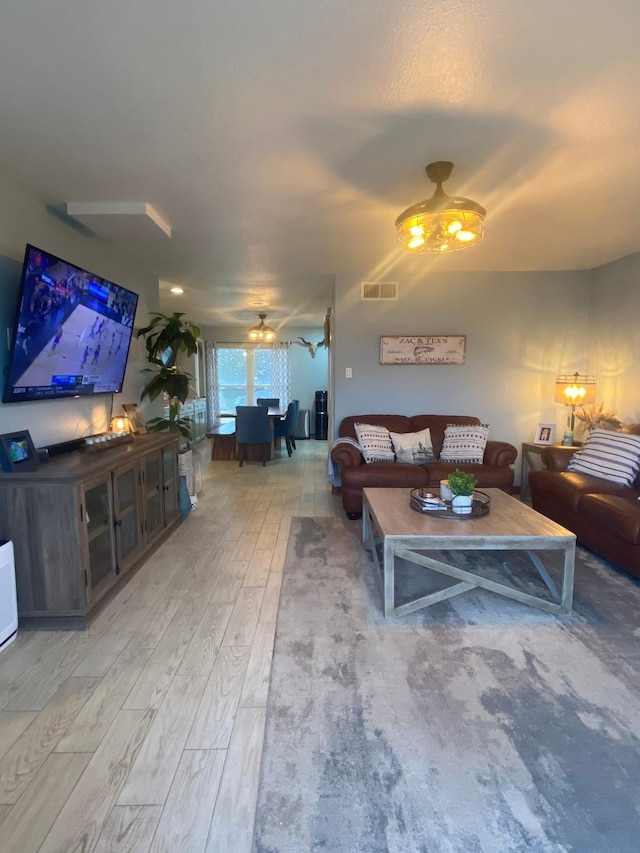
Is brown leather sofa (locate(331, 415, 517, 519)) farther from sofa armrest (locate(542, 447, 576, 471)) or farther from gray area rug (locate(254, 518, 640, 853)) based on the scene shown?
gray area rug (locate(254, 518, 640, 853))

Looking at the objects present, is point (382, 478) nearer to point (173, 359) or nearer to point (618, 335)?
point (173, 359)

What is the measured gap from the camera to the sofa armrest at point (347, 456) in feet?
12.9

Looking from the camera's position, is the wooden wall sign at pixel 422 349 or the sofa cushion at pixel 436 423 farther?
the wooden wall sign at pixel 422 349

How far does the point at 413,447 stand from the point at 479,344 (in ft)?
4.70

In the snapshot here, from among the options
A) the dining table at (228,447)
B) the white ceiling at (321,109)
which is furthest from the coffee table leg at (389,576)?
the dining table at (228,447)

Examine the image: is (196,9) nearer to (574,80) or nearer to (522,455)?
(574,80)

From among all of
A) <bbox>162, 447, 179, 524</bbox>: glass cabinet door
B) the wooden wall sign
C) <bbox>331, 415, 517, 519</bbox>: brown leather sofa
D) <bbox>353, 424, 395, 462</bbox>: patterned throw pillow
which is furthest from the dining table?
<bbox>162, 447, 179, 524</bbox>: glass cabinet door

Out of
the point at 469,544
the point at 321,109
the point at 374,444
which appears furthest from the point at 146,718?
the point at 374,444

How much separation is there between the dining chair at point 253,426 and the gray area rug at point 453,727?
382cm

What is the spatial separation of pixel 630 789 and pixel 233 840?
1181 millimetres

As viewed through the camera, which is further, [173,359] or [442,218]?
[173,359]

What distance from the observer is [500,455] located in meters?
4.02

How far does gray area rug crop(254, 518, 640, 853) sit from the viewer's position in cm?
122

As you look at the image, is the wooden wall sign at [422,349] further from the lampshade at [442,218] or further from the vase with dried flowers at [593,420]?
the lampshade at [442,218]
